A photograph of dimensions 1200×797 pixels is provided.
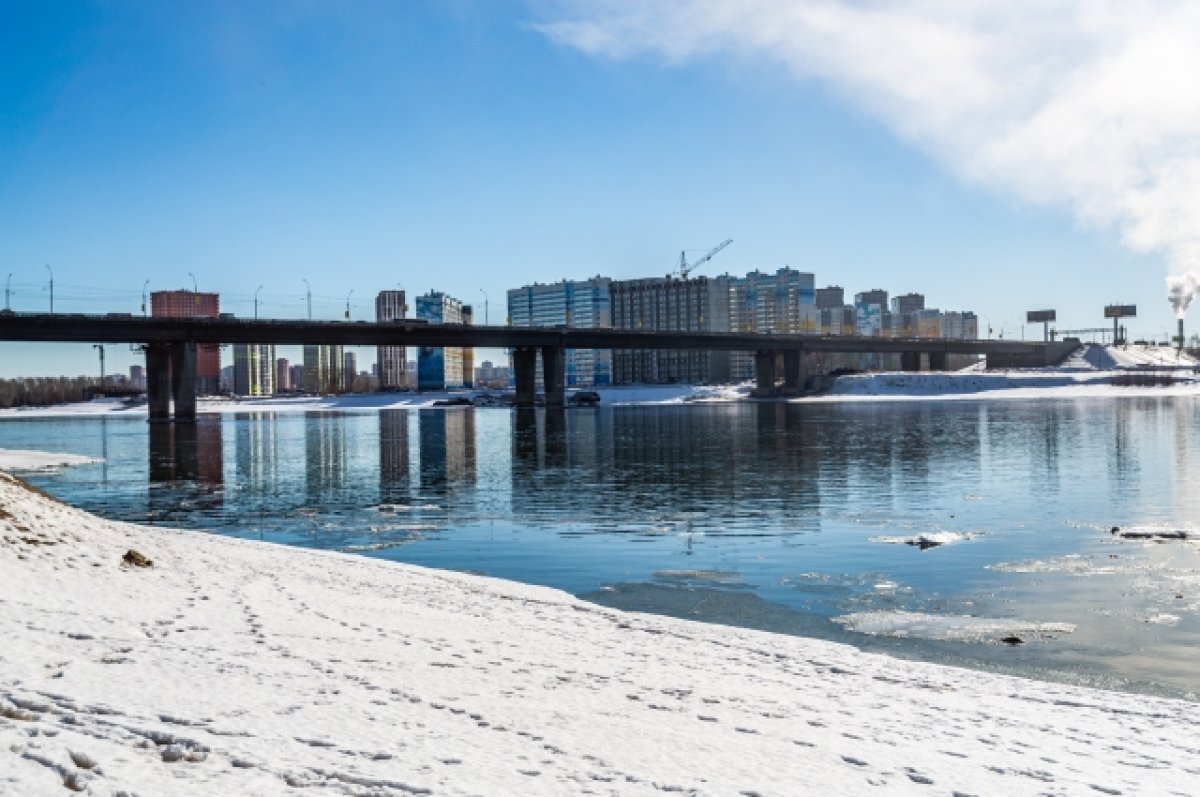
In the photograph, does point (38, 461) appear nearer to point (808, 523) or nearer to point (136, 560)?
point (136, 560)

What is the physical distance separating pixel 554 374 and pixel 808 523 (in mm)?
145142

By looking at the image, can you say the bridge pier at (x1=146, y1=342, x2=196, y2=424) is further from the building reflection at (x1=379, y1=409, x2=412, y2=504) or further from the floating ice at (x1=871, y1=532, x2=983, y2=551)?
the floating ice at (x1=871, y1=532, x2=983, y2=551)

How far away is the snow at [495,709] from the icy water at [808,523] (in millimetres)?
1527

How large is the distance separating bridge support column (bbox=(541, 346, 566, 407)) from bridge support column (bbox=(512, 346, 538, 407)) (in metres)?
2.27

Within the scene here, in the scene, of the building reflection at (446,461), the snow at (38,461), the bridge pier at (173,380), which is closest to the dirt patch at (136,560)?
the building reflection at (446,461)

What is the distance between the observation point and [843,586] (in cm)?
2009

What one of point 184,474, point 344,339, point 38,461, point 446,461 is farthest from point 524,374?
point 184,474

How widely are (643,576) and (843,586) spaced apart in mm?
4278

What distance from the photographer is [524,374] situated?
17525 cm

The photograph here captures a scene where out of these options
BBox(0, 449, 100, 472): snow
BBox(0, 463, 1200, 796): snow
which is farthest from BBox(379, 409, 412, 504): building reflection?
BBox(0, 463, 1200, 796): snow

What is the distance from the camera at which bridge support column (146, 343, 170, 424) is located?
139 m

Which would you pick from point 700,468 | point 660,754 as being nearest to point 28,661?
point 660,754

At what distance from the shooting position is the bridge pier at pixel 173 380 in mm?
136500

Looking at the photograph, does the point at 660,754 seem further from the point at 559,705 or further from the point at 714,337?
the point at 714,337
